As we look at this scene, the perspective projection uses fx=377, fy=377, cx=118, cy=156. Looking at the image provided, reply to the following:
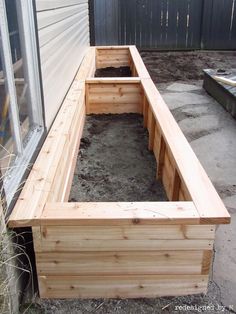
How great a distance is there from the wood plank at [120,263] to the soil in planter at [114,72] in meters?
4.47

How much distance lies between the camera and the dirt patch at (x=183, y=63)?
23.2 feet

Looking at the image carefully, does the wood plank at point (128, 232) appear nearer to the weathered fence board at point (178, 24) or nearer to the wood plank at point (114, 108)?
the wood plank at point (114, 108)

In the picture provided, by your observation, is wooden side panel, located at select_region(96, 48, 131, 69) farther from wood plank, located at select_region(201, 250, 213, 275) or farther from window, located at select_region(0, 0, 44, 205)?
wood plank, located at select_region(201, 250, 213, 275)

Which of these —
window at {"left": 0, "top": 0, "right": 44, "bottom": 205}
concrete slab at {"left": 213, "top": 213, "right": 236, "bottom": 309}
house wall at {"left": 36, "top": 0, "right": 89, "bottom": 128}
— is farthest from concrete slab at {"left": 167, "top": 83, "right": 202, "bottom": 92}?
window at {"left": 0, "top": 0, "right": 44, "bottom": 205}

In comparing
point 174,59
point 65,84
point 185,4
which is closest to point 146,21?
point 185,4

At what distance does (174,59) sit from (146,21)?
1.97 m

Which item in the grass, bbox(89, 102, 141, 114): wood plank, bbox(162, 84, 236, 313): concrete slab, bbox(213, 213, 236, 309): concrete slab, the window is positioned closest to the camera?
the grass

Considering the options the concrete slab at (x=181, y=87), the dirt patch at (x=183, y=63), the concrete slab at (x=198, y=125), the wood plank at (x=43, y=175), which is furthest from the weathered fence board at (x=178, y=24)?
the wood plank at (x=43, y=175)

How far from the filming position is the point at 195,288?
1802 millimetres

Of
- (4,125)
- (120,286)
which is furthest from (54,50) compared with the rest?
(120,286)

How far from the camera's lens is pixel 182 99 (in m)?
5.54

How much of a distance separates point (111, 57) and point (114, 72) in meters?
0.45

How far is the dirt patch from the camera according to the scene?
23.2ft

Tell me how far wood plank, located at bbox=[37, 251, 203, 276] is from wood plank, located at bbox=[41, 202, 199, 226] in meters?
0.18
